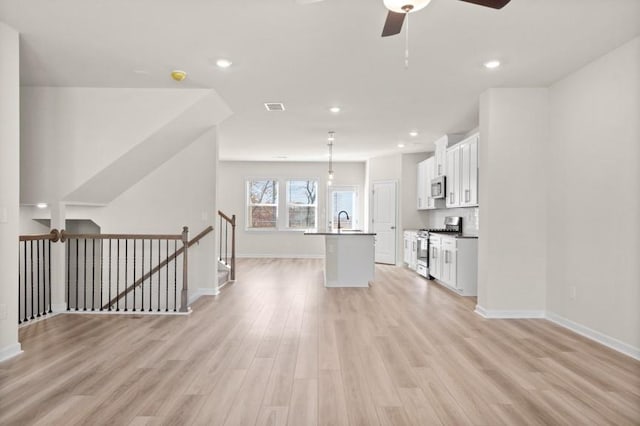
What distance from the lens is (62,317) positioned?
469cm

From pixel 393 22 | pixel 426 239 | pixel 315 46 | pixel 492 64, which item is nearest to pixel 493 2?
pixel 393 22

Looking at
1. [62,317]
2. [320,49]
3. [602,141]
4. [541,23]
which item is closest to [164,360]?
[62,317]

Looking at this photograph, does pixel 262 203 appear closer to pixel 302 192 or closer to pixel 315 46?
pixel 302 192

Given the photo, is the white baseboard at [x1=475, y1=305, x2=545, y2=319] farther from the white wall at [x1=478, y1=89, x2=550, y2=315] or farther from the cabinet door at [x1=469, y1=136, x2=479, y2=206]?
the cabinet door at [x1=469, y1=136, x2=479, y2=206]

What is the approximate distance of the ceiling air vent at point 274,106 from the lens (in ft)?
17.9

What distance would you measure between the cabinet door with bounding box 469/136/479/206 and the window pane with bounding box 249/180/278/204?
20.0 ft

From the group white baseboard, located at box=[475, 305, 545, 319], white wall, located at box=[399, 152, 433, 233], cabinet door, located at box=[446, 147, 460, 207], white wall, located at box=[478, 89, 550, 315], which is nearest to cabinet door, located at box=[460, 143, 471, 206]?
cabinet door, located at box=[446, 147, 460, 207]

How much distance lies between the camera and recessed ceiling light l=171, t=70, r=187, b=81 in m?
4.24

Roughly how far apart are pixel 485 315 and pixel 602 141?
7.33 feet

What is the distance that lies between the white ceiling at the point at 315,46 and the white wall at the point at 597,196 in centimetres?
29

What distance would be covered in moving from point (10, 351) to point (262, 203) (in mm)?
8065

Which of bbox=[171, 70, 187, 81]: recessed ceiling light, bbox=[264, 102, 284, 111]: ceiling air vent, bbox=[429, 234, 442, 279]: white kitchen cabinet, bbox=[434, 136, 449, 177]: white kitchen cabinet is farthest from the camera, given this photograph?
bbox=[434, 136, 449, 177]: white kitchen cabinet

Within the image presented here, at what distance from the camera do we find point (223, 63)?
400 cm

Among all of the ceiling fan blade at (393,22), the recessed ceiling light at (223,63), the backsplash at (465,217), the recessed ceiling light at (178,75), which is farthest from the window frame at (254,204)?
the ceiling fan blade at (393,22)
